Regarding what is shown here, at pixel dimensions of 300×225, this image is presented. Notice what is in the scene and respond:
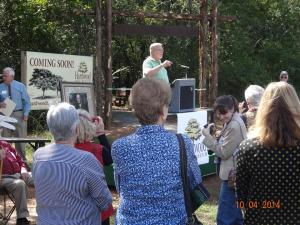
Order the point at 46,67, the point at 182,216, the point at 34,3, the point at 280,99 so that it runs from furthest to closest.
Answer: the point at 34,3 → the point at 46,67 → the point at 280,99 → the point at 182,216

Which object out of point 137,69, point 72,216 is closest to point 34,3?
point 137,69

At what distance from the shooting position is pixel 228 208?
14.6ft

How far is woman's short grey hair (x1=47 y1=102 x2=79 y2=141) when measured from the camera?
2684mm

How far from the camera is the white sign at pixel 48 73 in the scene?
10.2m

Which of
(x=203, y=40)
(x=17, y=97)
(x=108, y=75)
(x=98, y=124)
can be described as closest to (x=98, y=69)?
(x=108, y=75)

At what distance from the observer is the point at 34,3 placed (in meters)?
13.9

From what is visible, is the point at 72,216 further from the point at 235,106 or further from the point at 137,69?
the point at 137,69

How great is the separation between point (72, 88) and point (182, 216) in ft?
18.1

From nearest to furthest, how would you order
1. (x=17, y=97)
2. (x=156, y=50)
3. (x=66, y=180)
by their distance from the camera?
(x=66, y=180)
(x=156, y=50)
(x=17, y=97)

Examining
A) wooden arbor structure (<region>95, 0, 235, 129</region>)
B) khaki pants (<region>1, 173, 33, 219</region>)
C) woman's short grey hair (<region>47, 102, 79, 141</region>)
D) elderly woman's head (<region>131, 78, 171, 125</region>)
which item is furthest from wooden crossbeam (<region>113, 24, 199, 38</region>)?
elderly woman's head (<region>131, 78, 171, 125</region>)

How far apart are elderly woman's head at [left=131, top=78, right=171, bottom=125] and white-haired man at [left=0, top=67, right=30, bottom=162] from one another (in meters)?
6.24

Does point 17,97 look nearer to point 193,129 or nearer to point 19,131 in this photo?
point 19,131

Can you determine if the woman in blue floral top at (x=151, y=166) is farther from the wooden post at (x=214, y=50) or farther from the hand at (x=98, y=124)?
the wooden post at (x=214, y=50)

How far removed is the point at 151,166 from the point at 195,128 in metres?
5.14
